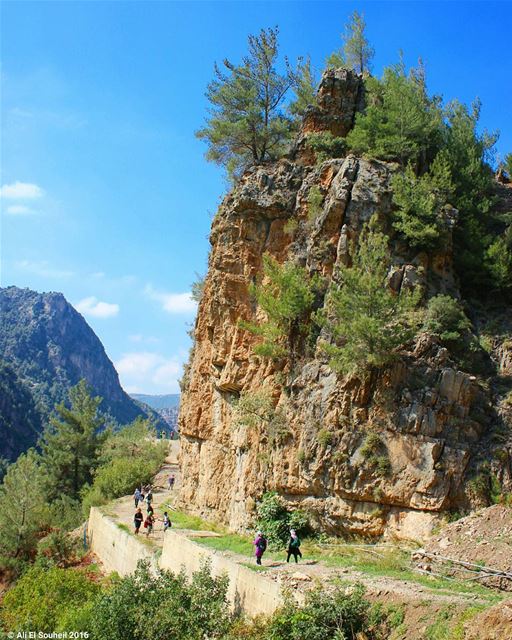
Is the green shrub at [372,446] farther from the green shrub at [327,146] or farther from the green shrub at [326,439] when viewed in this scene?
the green shrub at [327,146]

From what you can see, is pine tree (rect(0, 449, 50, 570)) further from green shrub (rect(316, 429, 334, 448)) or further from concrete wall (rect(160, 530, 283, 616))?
green shrub (rect(316, 429, 334, 448))

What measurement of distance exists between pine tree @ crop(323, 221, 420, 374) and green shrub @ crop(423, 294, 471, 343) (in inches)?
29.5

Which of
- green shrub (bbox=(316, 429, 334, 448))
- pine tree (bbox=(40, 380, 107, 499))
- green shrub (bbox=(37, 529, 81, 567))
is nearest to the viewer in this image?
green shrub (bbox=(316, 429, 334, 448))

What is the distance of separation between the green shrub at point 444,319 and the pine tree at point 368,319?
29.5 inches

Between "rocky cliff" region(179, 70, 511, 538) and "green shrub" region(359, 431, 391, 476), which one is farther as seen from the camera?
"green shrub" region(359, 431, 391, 476)

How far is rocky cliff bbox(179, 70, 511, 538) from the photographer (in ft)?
55.2

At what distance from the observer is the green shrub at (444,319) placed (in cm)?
1894

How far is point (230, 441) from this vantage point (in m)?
24.0

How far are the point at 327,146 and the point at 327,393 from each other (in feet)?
40.5

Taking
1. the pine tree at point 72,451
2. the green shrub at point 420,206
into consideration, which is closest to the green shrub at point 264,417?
the green shrub at point 420,206

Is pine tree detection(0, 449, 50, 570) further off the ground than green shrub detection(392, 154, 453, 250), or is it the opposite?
green shrub detection(392, 154, 453, 250)

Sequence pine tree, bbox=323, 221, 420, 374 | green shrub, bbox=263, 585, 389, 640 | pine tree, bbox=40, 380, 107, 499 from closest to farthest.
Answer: green shrub, bbox=263, 585, 389, 640 < pine tree, bbox=323, 221, 420, 374 < pine tree, bbox=40, 380, 107, 499

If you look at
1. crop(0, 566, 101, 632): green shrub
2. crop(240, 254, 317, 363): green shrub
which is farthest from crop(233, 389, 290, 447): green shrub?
crop(0, 566, 101, 632): green shrub

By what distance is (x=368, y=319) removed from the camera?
17.2m
